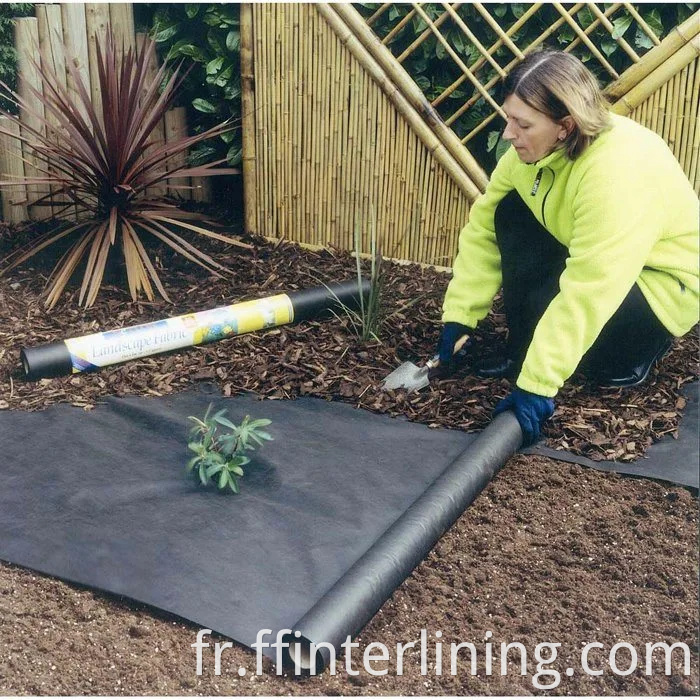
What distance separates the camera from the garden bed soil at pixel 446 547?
1.69 m

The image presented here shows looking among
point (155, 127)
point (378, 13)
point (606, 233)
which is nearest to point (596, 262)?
point (606, 233)

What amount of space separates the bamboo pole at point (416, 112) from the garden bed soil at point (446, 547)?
0.54 metres

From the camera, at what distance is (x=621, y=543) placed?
2107mm

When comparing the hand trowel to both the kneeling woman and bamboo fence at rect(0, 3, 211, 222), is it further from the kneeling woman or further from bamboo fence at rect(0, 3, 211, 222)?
bamboo fence at rect(0, 3, 211, 222)

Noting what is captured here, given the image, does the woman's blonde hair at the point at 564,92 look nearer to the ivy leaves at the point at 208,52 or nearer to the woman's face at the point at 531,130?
the woman's face at the point at 531,130

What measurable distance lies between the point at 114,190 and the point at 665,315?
7.05ft

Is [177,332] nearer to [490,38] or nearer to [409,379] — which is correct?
[409,379]

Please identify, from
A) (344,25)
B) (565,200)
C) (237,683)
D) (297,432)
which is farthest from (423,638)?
(344,25)

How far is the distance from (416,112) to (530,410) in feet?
5.62

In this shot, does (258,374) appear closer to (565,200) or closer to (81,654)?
(565,200)

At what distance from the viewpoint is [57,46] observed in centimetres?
374

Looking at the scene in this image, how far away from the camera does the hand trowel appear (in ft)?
9.14

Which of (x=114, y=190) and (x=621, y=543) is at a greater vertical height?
(x=114, y=190)

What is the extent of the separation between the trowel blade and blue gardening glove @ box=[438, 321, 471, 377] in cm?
7
